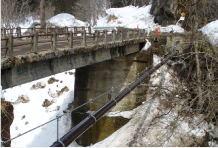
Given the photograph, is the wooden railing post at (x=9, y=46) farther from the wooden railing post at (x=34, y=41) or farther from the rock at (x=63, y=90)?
the rock at (x=63, y=90)

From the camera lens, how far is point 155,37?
1853 centimetres

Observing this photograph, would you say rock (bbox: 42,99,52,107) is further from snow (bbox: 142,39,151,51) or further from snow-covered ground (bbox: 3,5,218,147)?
snow (bbox: 142,39,151,51)

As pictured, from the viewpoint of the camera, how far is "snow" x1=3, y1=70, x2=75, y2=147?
61.0 feet

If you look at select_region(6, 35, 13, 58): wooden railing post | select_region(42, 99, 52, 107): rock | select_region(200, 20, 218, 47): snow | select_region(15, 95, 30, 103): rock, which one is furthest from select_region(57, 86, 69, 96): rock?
select_region(6, 35, 13, 58): wooden railing post

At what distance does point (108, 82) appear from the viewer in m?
17.1

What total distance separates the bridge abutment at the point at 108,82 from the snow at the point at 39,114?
3.47 m

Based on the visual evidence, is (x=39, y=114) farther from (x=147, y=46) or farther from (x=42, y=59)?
(x=42, y=59)

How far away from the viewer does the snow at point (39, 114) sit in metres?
18.6

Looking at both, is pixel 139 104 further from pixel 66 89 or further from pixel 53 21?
pixel 53 21

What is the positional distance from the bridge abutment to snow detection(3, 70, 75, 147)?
11.4ft

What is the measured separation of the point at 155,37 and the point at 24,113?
49.2 feet

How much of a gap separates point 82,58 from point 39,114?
1362 cm

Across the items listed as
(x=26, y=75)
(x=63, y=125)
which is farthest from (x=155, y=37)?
(x=26, y=75)

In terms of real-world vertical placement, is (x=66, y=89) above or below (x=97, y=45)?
below
